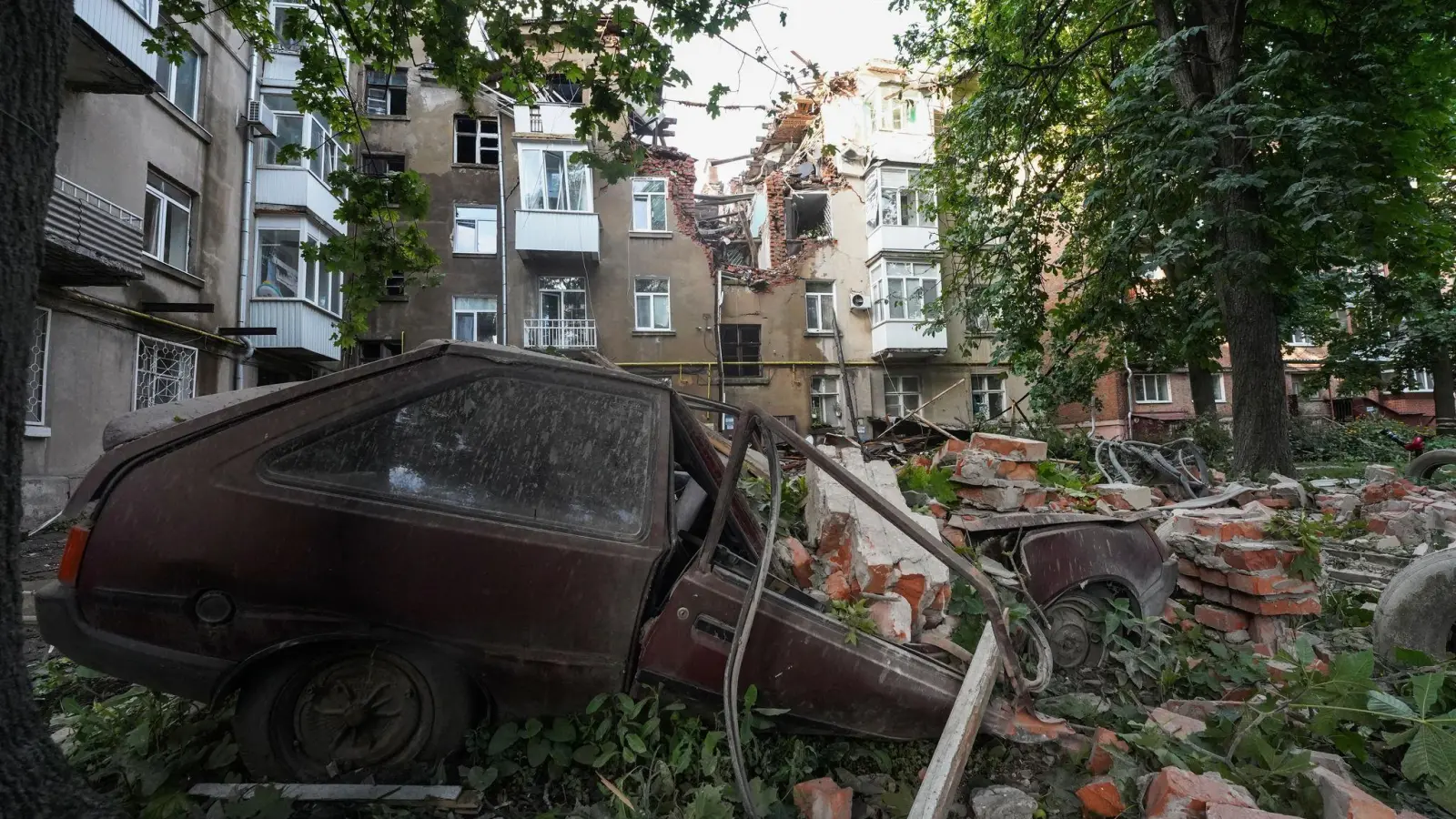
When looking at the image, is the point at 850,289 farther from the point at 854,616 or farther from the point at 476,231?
the point at 854,616

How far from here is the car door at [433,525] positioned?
193 centimetres

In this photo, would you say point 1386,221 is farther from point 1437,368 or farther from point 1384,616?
point 1437,368

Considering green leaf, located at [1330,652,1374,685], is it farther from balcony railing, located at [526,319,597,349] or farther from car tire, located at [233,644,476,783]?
balcony railing, located at [526,319,597,349]

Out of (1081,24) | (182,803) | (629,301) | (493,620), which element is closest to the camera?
(182,803)

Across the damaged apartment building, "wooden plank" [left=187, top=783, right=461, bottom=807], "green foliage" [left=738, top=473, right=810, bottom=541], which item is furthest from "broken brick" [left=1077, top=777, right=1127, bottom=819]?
the damaged apartment building

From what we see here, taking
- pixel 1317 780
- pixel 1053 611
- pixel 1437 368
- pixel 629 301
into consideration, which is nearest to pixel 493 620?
pixel 1317 780

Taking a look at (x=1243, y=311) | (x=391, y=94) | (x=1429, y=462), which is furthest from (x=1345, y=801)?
(x=391, y=94)

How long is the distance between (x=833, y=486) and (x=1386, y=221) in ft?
26.6

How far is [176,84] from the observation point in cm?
1113

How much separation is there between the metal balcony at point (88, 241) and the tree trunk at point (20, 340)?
8.58m

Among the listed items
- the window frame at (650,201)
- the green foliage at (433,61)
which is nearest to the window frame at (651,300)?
the window frame at (650,201)

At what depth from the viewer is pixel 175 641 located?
6.34 ft

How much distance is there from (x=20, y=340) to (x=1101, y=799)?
135 inches

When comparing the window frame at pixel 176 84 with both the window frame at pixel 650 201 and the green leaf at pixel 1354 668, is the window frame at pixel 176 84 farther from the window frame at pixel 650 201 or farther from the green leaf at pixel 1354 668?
the green leaf at pixel 1354 668
